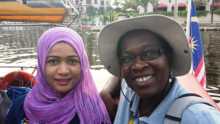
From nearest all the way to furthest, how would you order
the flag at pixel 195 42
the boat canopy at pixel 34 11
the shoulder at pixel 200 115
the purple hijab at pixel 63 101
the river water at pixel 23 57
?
the shoulder at pixel 200 115 → the purple hijab at pixel 63 101 → the boat canopy at pixel 34 11 → the river water at pixel 23 57 → the flag at pixel 195 42

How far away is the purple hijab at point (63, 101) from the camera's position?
238 cm

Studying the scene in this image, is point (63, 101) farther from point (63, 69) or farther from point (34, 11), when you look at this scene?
point (34, 11)

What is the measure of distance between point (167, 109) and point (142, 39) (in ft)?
1.07

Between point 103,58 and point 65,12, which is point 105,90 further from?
point 65,12

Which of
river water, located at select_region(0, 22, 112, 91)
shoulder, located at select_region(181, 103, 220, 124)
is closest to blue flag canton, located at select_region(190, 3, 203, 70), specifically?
river water, located at select_region(0, 22, 112, 91)

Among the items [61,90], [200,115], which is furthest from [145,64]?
[61,90]

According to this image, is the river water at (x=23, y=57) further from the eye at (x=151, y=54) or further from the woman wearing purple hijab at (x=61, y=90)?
the eye at (x=151, y=54)

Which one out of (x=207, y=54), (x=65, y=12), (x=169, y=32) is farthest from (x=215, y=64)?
(x=169, y=32)

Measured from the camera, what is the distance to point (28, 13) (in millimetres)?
4508

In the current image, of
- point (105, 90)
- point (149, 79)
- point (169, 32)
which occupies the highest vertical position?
point (169, 32)

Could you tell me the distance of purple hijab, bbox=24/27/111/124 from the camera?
2.38 meters

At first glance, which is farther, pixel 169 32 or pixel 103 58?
pixel 103 58

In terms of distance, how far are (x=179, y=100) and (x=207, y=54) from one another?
61.8ft

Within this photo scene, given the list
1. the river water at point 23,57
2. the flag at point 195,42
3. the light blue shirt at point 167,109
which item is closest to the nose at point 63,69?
the light blue shirt at point 167,109
